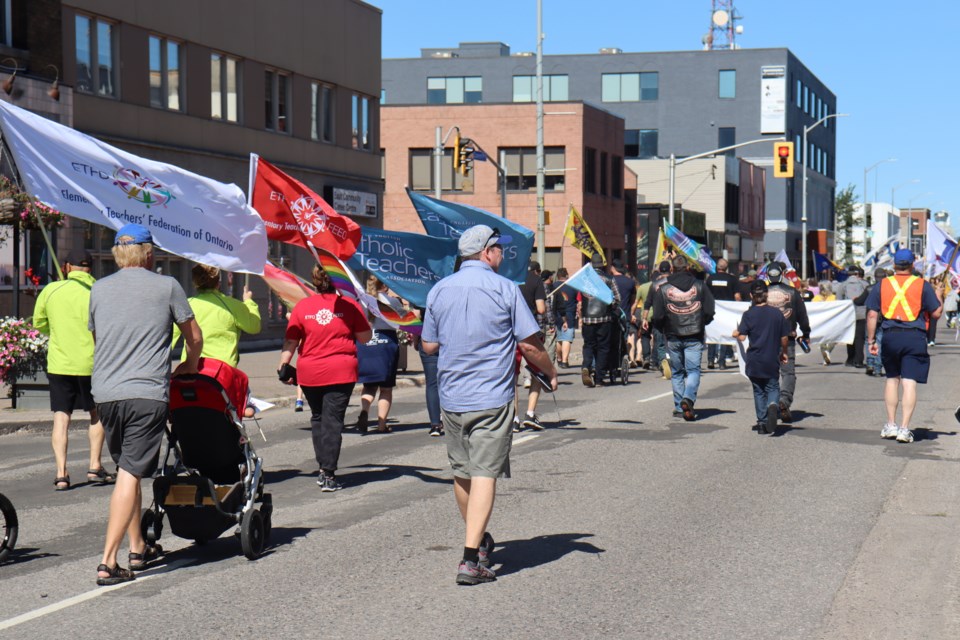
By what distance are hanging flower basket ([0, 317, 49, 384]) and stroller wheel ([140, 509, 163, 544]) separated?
7.49m

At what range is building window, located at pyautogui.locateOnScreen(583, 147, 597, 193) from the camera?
53.6 meters

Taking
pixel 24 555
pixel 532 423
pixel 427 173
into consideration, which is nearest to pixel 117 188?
pixel 24 555

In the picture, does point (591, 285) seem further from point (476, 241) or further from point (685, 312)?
point (476, 241)

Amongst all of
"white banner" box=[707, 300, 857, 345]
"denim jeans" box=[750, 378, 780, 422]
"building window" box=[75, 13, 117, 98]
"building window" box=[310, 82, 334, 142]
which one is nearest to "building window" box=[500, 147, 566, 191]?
"building window" box=[310, 82, 334, 142]

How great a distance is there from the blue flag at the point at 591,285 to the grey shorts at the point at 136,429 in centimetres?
1264

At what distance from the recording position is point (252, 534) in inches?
304

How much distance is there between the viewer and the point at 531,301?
17.7 meters

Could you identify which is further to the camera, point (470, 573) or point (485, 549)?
point (485, 549)

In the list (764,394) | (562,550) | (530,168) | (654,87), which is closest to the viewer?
(562,550)

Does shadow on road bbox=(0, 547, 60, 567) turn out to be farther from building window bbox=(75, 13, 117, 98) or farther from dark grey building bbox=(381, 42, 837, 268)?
dark grey building bbox=(381, 42, 837, 268)

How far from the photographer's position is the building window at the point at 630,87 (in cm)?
8669

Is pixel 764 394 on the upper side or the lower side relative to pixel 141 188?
lower

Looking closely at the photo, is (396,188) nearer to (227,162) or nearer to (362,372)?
(227,162)

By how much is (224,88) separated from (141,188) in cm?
2198
